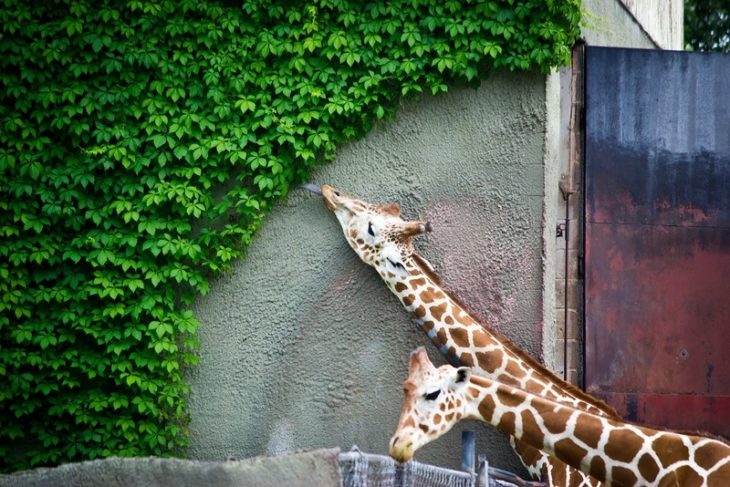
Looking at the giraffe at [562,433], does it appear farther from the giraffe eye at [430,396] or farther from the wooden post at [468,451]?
the wooden post at [468,451]

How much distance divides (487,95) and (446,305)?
58.7 inches

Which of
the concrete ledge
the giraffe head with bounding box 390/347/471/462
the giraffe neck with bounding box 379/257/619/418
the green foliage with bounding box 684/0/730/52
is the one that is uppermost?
the green foliage with bounding box 684/0/730/52

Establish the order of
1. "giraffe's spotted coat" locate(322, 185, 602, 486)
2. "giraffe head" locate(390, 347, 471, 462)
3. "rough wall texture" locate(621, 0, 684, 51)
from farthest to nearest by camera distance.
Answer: "rough wall texture" locate(621, 0, 684, 51), "giraffe's spotted coat" locate(322, 185, 602, 486), "giraffe head" locate(390, 347, 471, 462)

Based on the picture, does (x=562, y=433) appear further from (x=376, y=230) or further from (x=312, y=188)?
(x=312, y=188)

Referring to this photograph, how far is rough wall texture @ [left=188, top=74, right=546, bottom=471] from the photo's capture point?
7062 mm

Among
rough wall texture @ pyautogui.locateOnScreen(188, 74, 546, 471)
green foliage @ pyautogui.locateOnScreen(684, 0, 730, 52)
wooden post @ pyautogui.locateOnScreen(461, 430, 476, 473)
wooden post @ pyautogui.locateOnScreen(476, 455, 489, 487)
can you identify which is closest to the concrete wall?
rough wall texture @ pyautogui.locateOnScreen(188, 74, 546, 471)

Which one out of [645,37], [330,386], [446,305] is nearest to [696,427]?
[446,305]

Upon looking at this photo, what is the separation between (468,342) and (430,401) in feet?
4.23

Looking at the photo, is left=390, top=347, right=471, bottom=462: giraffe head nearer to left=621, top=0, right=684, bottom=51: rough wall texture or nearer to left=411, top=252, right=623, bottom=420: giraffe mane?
left=411, top=252, right=623, bottom=420: giraffe mane

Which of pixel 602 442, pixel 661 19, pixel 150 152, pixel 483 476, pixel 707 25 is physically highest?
pixel 707 25

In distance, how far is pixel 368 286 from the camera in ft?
23.5

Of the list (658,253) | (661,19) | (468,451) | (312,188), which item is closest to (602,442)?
(468,451)

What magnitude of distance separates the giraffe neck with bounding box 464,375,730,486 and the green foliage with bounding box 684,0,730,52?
36.6ft

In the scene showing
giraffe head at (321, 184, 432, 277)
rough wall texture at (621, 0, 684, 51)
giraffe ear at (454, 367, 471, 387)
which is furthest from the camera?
rough wall texture at (621, 0, 684, 51)
